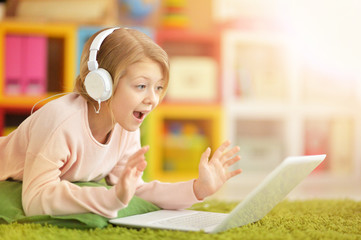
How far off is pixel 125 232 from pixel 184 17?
2.24m

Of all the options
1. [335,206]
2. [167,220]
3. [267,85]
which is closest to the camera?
[167,220]

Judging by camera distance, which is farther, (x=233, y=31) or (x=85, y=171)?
(x=233, y=31)

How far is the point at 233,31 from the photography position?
10.3ft

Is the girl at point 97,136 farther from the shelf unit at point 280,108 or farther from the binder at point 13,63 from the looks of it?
the shelf unit at point 280,108

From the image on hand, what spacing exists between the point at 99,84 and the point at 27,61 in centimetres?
181

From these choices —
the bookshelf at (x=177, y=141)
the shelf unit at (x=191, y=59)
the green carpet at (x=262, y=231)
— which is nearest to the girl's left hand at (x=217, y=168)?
the green carpet at (x=262, y=231)

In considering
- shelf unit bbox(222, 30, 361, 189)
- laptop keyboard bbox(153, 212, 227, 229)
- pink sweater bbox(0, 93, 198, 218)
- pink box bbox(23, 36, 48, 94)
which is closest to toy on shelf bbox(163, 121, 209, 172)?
shelf unit bbox(222, 30, 361, 189)

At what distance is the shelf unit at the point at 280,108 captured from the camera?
10.2ft

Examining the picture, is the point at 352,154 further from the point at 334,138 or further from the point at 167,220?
the point at 167,220

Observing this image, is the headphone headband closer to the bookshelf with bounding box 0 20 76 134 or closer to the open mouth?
the open mouth

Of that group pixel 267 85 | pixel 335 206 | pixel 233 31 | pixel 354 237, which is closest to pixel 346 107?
pixel 267 85

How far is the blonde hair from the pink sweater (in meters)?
0.11

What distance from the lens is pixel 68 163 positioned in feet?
3.83

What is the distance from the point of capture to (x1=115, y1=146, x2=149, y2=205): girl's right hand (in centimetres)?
98
